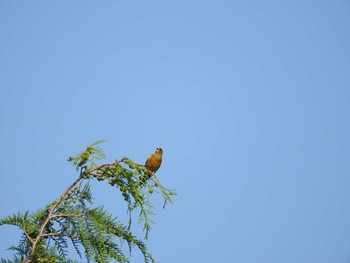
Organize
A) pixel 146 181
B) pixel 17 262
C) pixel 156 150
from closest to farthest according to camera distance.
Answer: pixel 17 262, pixel 146 181, pixel 156 150

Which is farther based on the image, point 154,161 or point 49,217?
point 154,161

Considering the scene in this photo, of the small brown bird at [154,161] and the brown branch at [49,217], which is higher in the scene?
the small brown bird at [154,161]

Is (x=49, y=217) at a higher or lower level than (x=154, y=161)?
lower

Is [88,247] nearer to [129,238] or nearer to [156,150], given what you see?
[129,238]

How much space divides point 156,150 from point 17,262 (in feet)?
19.8

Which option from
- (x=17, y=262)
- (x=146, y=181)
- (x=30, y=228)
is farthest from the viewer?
(x=146, y=181)

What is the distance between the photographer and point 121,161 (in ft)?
15.1

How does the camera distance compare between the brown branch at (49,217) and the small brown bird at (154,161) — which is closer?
the brown branch at (49,217)

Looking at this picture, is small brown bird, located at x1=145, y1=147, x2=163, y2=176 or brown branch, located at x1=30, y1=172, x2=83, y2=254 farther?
small brown bird, located at x1=145, y1=147, x2=163, y2=176

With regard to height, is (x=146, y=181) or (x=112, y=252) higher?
(x=146, y=181)

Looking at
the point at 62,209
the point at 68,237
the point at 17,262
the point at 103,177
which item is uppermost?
the point at 103,177

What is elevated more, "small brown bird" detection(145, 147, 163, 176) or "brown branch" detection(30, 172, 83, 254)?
"small brown bird" detection(145, 147, 163, 176)

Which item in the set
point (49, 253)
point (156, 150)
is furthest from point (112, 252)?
point (156, 150)

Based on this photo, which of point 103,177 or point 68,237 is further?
point 103,177
